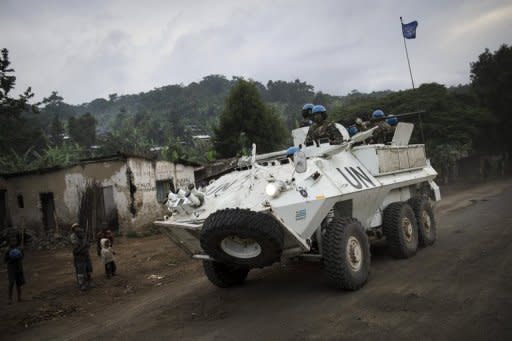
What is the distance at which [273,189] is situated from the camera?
5.43 meters

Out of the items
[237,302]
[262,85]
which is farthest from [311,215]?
[262,85]

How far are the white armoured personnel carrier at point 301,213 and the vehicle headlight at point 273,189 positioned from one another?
0.04ft

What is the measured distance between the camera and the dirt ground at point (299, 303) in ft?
14.9

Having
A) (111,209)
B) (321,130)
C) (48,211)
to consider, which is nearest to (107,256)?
(321,130)

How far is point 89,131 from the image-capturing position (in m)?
45.5

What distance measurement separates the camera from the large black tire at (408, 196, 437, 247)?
820 centimetres

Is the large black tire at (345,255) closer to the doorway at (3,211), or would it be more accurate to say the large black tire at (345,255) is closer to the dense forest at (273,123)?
the dense forest at (273,123)

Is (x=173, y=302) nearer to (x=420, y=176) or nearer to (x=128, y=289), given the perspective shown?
(x=128, y=289)

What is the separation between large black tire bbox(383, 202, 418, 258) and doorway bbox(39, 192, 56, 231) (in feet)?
44.3

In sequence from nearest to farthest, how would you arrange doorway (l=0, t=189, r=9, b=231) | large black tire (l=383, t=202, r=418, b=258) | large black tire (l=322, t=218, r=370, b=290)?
1. large black tire (l=322, t=218, r=370, b=290)
2. large black tire (l=383, t=202, r=418, b=258)
3. doorway (l=0, t=189, r=9, b=231)

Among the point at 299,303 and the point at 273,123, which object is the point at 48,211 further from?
the point at 299,303

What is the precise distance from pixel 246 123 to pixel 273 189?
19.4m

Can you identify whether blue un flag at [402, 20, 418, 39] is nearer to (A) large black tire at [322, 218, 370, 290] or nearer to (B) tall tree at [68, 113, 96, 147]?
(A) large black tire at [322, 218, 370, 290]

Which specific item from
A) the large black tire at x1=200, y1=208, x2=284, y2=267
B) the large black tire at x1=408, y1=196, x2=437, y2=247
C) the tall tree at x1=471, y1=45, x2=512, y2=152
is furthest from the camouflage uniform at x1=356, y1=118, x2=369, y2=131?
the tall tree at x1=471, y1=45, x2=512, y2=152
